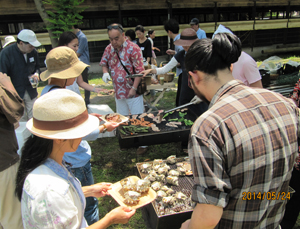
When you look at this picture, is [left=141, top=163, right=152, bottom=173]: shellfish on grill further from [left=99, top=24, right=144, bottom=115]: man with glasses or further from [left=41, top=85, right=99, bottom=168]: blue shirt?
[left=99, top=24, right=144, bottom=115]: man with glasses

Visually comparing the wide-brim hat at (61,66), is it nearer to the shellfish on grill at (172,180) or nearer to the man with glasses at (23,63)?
the shellfish on grill at (172,180)

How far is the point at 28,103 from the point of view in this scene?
4816mm

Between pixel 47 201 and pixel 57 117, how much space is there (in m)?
0.43

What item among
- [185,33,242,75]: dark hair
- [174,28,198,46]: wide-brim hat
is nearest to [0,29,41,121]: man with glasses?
[174,28,198,46]: wide-brim hat

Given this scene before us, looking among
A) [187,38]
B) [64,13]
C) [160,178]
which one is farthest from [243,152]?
[64,13]

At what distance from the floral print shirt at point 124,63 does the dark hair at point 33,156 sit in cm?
298

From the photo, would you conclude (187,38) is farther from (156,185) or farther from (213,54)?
(213,54)

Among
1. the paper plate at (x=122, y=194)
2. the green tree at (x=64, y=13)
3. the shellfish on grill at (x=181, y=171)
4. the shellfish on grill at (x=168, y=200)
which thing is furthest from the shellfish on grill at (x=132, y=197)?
the green tree at (x=64, y=13)

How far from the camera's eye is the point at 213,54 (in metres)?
1.29

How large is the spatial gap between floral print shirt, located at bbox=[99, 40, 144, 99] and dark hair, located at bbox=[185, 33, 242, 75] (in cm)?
288

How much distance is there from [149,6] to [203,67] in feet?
34.0

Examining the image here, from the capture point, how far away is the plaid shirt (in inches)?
43.3

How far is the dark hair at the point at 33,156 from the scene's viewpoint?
4.18ft
